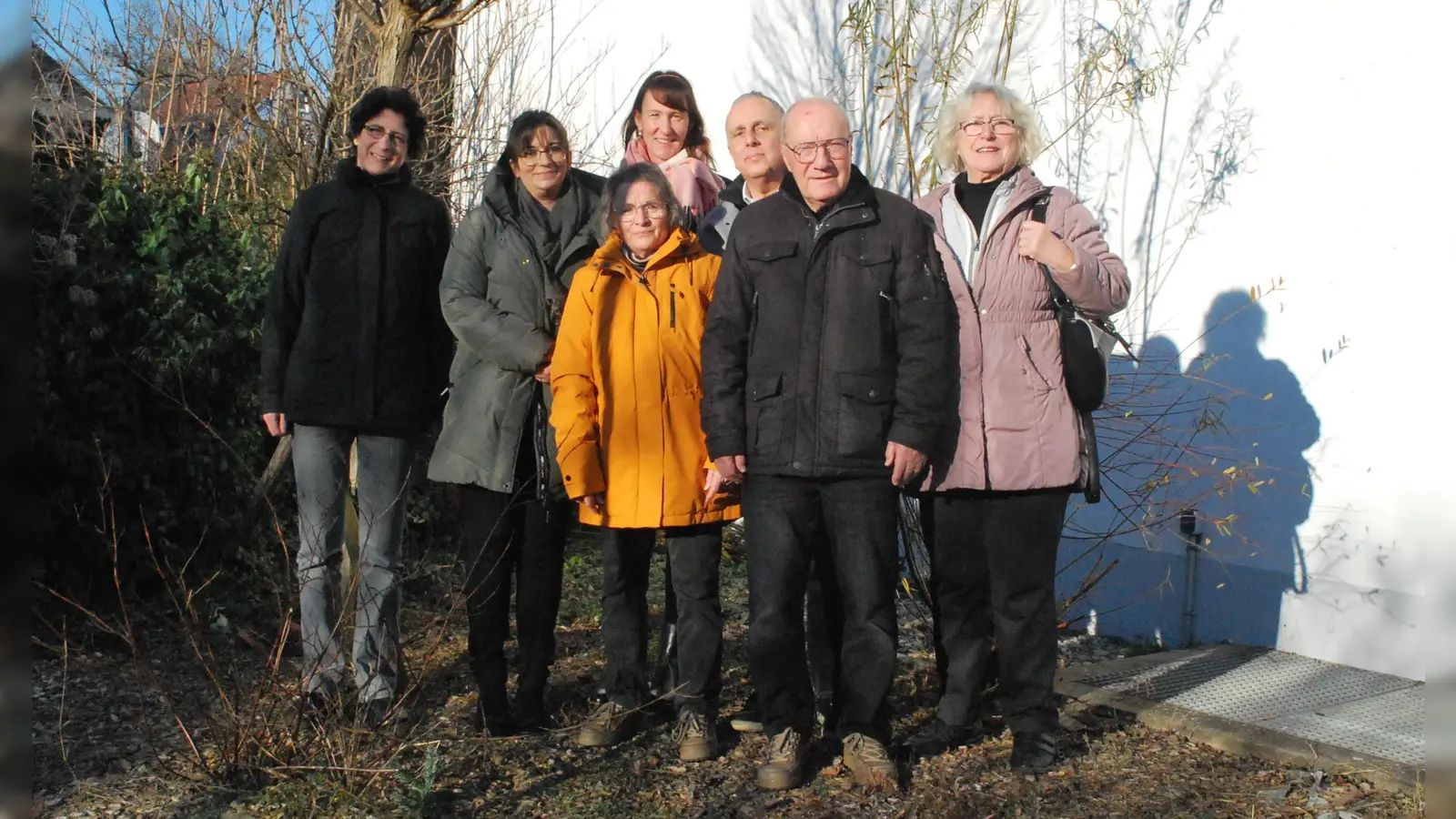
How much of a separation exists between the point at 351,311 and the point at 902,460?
185cm

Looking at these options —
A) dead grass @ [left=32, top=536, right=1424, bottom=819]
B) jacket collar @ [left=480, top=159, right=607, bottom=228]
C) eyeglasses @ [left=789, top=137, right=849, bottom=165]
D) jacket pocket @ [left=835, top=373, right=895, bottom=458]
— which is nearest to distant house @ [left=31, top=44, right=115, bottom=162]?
jacket collar @ [left=480, top=159, right=607, bottom=228]

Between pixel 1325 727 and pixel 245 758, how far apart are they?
3.34m

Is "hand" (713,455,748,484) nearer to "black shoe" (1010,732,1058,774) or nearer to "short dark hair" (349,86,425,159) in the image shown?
"black shoe" (1010,732,1058,774)

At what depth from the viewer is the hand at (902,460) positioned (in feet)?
11.7

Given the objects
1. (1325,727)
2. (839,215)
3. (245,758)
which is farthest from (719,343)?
(1325,727)

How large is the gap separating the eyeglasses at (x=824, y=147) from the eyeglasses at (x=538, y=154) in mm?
838

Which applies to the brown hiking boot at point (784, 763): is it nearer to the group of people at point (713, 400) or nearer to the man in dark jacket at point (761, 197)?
the group of people at point (713, 400)

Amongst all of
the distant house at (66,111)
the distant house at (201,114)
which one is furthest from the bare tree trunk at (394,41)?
the distant house at (66,111)

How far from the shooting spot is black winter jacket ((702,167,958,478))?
3.60 meters

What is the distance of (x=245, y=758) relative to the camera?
363 centimetres

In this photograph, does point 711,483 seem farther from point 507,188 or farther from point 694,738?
point 507,188

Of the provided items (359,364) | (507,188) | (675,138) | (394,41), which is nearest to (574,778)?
(359,364)

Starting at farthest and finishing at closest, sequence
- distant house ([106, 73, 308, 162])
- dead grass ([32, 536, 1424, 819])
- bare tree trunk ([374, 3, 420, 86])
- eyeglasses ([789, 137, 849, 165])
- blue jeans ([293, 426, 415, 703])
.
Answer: distant house ([106, 73, 308, 162]), bare tree trunk ([374, 3, 420, 86]), blue jeans ([293, 426, 415, 703]), eyeglasses ([789, 137, 849, 165]), dead grass ([32, 536, 1424, 819])

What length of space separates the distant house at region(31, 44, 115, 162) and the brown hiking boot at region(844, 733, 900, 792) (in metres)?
4.89
